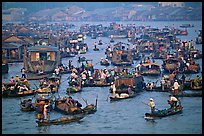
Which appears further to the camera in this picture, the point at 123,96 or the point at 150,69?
the point at 150,69

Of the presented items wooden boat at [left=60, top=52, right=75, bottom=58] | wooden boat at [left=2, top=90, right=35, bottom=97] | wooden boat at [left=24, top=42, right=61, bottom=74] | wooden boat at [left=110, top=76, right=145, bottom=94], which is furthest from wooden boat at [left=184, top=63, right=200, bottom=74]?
wooden boat at [left=60, top=52, right=75, bottom=58]

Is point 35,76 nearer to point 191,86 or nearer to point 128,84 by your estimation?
point 128,84

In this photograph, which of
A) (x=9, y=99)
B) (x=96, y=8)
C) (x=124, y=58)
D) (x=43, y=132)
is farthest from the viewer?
(x=96, y=8)

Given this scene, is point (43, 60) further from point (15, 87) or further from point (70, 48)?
point (70, 48)

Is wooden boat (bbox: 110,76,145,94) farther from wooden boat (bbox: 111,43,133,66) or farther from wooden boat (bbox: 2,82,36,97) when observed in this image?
wooden boat (bbox: 111,43,133,66)

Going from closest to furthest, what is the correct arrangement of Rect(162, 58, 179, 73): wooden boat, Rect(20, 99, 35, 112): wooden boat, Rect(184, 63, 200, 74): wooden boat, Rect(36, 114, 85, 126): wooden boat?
Rect(36, 114, 85, 126): wooden boat, Rect(20, 99, 35, 112): wooden boat, Rect(184, 63, 200, 74): wooden boat, Rect(162, 58, 179, 73): wooden boat

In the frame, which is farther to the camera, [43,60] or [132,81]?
[43,60]

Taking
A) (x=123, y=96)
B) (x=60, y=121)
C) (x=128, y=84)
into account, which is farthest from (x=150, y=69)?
(x=60, y=121)

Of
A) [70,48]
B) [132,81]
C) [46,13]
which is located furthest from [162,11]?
[132,81]
